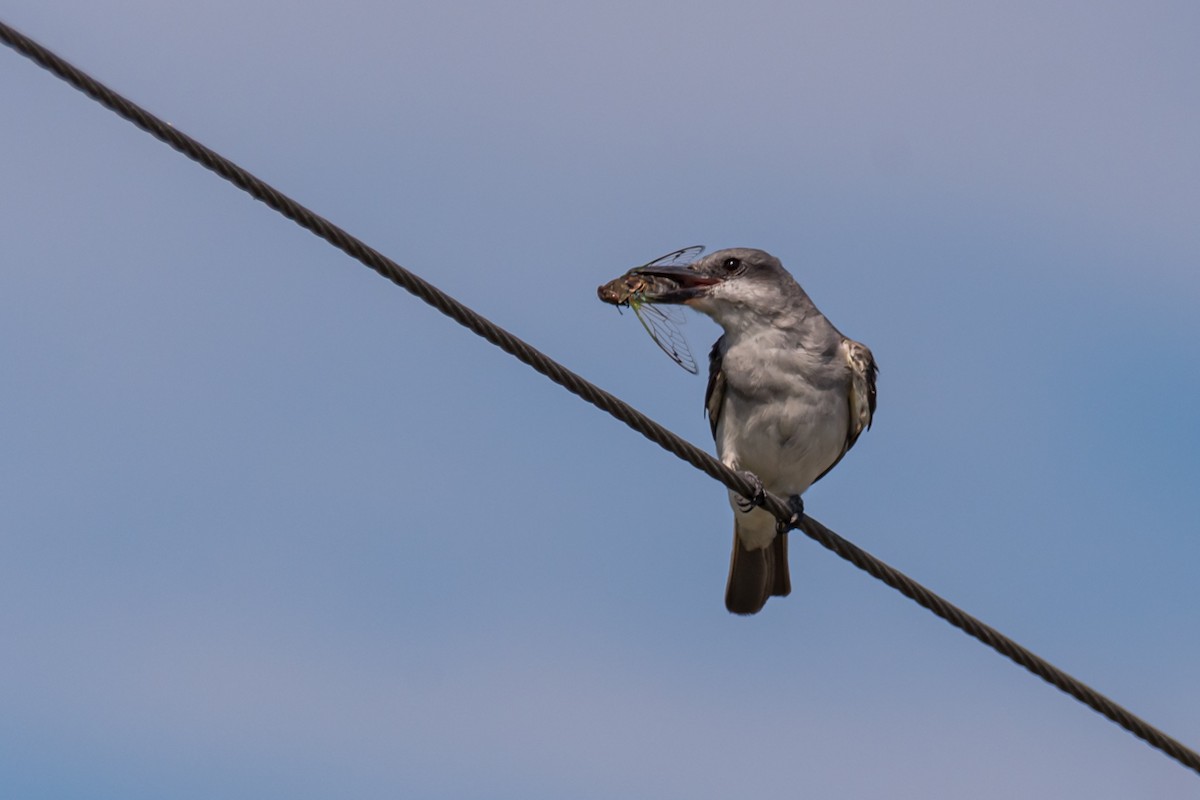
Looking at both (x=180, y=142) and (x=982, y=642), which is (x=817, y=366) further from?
(x=180, y=142)

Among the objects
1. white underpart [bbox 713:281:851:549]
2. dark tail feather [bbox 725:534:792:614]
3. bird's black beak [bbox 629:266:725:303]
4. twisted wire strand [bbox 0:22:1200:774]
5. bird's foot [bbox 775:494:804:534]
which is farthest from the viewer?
dark tail feather [bbox 725:534:792:614]

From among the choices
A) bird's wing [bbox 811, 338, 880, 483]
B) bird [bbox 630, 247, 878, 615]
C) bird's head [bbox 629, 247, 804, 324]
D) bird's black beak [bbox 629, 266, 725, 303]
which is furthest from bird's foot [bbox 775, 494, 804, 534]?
bird's black beak [bbox 629, 266, 725, 303]

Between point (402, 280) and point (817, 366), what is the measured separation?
15.6 feet

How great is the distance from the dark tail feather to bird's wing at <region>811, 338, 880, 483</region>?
3.70ft

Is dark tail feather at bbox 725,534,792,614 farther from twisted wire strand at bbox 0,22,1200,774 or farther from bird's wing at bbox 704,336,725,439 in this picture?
twisted wire strand at bbox 0,22,1200,774

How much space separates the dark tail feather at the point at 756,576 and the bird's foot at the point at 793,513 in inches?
11.1

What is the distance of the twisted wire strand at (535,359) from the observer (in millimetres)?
5883

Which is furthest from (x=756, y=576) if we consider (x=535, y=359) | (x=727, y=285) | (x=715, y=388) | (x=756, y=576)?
(x=535, y=359)

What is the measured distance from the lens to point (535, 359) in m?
6.70

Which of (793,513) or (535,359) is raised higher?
(793,513)

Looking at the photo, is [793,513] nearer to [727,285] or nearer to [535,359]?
[727,285]

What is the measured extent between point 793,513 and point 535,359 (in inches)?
147

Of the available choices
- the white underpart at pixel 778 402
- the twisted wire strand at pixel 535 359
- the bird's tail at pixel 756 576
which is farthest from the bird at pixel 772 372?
the twisted wire strand at pixel 535 359

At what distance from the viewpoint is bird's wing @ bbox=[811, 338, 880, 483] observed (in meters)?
10.9
